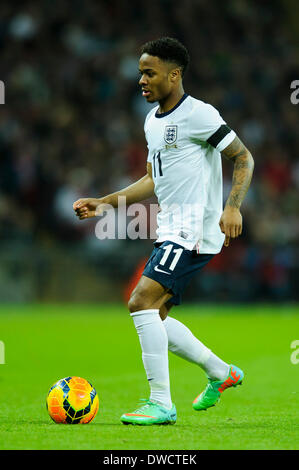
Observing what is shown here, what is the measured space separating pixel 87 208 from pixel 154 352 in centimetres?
115

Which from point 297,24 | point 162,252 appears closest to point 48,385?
point 162,252

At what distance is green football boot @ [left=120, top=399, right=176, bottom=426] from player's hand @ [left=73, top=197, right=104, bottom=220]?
1.37m

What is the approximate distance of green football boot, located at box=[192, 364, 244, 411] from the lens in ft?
21.2

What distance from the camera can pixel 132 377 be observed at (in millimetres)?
8906

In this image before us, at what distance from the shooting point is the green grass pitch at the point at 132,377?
5.18 metres

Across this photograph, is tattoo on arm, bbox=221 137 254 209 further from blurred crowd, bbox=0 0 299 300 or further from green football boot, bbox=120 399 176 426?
blurred crowd, bbox=0 0 299 300

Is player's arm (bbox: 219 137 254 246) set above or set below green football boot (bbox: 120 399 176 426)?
above

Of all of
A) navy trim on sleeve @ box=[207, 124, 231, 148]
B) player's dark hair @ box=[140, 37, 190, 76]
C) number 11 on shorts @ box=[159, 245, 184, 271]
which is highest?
player's dark hair @ box=[140, 37, 190, 76]
